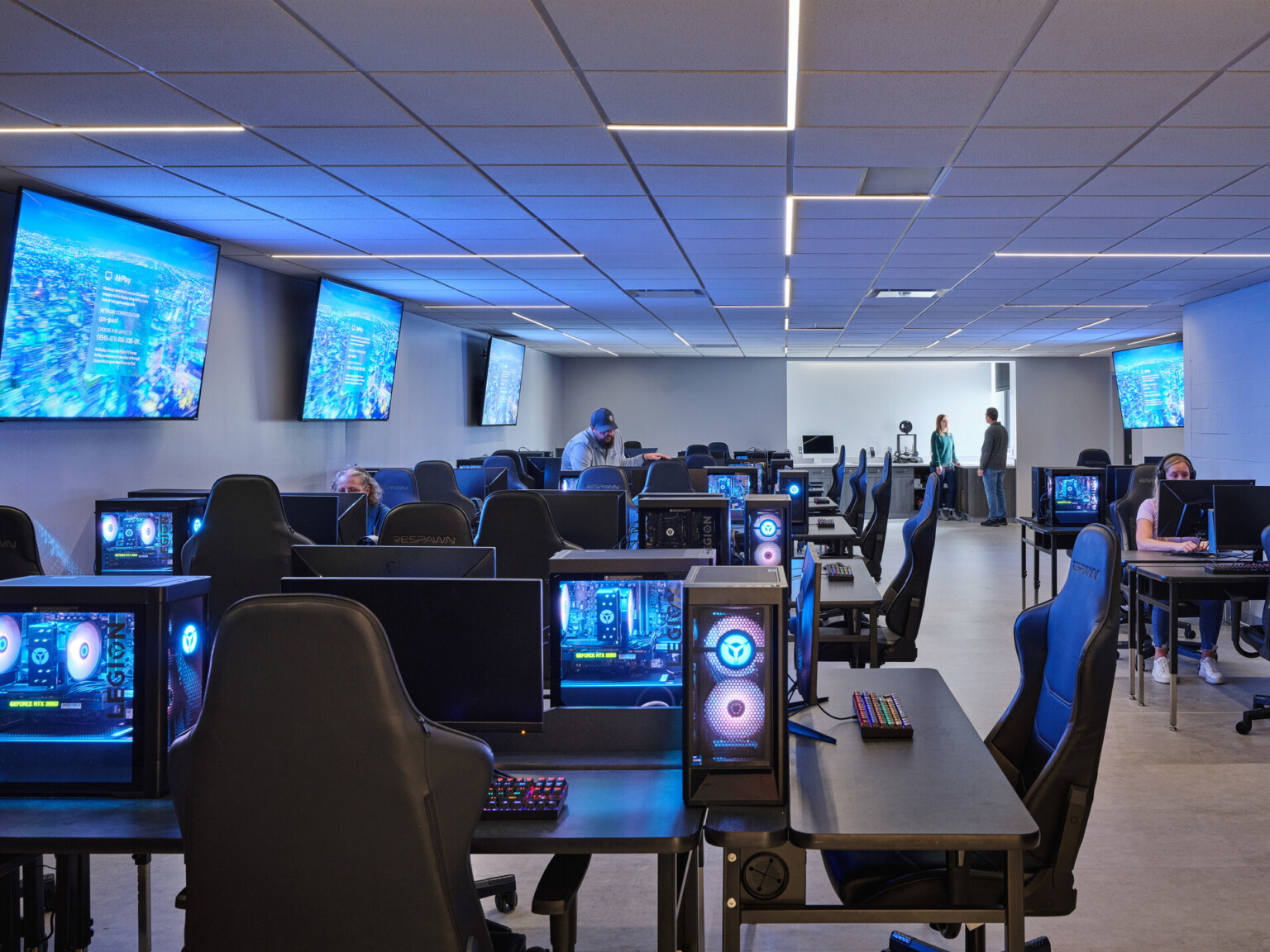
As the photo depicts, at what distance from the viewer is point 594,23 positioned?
106 inches

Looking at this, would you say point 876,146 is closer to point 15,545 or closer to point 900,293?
point 15,545

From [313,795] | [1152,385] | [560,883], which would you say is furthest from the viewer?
[1152,385]

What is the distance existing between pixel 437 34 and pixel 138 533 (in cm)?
311

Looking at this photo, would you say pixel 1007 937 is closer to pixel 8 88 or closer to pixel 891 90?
pixel 891 90

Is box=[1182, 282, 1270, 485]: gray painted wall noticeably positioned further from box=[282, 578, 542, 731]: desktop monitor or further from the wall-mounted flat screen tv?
the wall-mounted flat screen tv

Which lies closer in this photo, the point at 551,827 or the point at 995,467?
the point at 551,827

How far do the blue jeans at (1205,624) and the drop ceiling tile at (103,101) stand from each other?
18.0 feet

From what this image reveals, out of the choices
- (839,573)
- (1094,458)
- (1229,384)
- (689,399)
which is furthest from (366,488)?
(689,399)

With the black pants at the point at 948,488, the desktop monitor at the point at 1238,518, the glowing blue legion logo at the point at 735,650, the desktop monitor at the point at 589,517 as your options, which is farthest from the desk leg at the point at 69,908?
the black pants at the point at 948,488

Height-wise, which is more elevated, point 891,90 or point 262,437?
point 891,90

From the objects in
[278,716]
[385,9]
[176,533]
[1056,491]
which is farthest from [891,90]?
[1056,491]

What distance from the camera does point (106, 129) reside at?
367cm

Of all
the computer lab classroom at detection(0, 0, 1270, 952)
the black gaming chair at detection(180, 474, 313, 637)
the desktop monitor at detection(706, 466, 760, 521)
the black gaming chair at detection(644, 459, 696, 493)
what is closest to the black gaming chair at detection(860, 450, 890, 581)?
the computer lab classroom at detection(0, 0, 1270, 952)

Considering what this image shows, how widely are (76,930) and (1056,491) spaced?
6.93 meters
